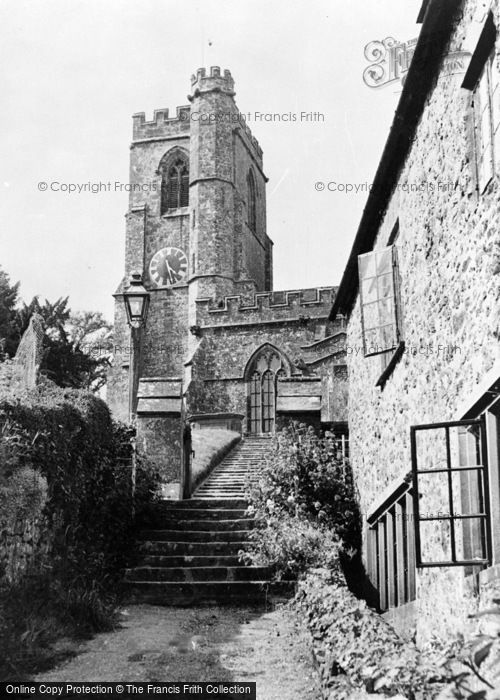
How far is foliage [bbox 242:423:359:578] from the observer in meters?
10.0

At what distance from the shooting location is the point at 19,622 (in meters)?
7.34

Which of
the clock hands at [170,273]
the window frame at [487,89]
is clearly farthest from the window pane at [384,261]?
the clock hands at [170,273]

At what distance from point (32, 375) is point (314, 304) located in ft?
65.3

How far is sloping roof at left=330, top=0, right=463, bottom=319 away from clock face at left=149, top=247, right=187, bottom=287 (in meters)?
28.6

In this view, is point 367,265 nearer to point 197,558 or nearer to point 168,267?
point 197,558

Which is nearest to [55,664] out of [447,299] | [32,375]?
[447,299]

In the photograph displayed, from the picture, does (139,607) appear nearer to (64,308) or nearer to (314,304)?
(314,304)

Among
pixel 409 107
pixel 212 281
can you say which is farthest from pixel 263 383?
pixel 409 107

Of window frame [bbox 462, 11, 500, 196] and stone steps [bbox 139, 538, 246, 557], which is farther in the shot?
stone steps [bbox 139, 538, 246, 557]

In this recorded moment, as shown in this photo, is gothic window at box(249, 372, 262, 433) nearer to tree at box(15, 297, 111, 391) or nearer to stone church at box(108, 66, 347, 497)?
stone church at box(108, 66, 347, 497)

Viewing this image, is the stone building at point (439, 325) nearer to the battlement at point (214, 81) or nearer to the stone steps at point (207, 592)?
the stone steps at point (207, 592)

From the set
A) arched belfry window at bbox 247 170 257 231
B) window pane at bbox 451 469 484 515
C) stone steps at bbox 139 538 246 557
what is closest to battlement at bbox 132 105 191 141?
arched belfry window at bbox 247 170 257 231

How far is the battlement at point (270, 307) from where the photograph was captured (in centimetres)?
3108

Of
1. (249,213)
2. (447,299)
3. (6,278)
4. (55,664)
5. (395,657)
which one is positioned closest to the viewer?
(395,657)
